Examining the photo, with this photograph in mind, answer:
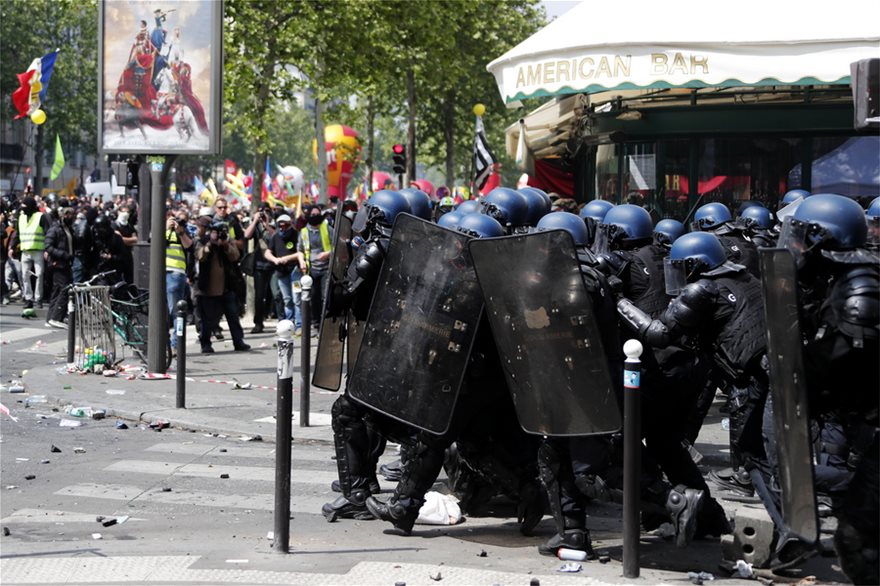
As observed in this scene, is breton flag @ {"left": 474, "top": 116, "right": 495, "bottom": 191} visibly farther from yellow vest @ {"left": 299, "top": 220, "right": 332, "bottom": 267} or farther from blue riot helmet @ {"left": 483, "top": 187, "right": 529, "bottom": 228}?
blue riot helmet @ {"left": 483, "top": 187, "right": 529, "bottom": 228}

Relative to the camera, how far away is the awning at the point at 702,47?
32.7ft

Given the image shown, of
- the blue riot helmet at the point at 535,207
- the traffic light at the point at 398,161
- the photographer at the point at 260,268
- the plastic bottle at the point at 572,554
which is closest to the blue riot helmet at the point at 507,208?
the blue riot helmet at the point at 535,207

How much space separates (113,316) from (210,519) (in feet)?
22.3

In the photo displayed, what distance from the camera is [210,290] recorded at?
52.9 ft

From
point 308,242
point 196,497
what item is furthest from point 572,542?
point 308,242

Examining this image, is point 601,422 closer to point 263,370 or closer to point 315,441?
point 315,441

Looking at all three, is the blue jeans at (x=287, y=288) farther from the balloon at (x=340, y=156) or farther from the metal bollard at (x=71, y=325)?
the balloon at (x=340, y=156)

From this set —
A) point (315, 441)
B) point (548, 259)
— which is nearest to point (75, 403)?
point (315, 441)

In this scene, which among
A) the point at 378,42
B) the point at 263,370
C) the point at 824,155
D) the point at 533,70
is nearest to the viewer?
the point at 533,70

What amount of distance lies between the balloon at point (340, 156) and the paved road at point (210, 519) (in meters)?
35.9

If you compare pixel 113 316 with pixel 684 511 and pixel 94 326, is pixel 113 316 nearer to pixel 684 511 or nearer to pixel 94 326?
pixel 94 326

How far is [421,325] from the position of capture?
6910mm

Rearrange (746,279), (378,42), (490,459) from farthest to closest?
(378,42)
(490,459)
(746,279)

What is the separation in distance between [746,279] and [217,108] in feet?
25.6
